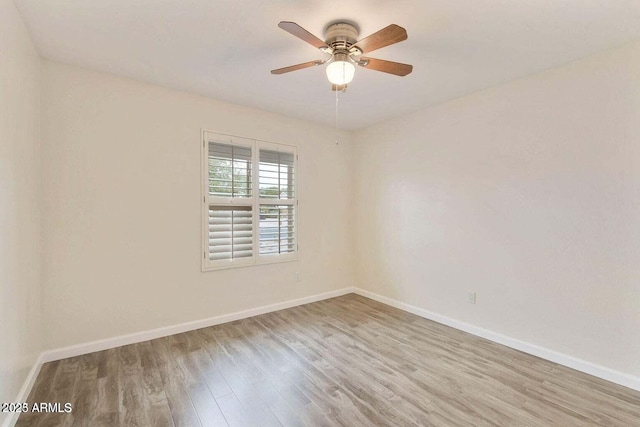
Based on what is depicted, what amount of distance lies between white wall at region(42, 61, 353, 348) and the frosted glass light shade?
179cm

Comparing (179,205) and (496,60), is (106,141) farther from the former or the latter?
(496,60)

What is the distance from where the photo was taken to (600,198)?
2283 millimetres

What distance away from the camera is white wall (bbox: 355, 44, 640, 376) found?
2.20 meters

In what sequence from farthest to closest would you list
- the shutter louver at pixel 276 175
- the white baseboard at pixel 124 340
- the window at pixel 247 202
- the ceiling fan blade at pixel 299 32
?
1. the shutter louver at pixel 276 175
2. the window at pixel 247 202
3. the white baseboard at pixel 124 340
4. the ceiling fan blade at pixel 299 32

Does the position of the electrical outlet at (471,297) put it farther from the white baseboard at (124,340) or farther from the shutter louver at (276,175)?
the shutter louver at (276,175)

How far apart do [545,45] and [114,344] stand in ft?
14.6

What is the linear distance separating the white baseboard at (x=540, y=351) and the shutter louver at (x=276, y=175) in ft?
7.18

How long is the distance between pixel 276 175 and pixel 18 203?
7.87ft

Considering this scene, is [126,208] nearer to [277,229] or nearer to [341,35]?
[277,229]

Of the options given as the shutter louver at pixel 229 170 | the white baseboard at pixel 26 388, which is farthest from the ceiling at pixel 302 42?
the white baseboard at pixel 26 388

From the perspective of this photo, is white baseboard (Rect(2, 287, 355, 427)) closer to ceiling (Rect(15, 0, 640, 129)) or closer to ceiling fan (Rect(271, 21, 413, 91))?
ceiling (Rect(15, 0, 640, 129))

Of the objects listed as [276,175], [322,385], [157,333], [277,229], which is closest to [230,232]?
[277,229]

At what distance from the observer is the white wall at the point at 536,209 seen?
220 centimetres

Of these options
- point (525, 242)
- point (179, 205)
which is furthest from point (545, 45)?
point (179, 205)
